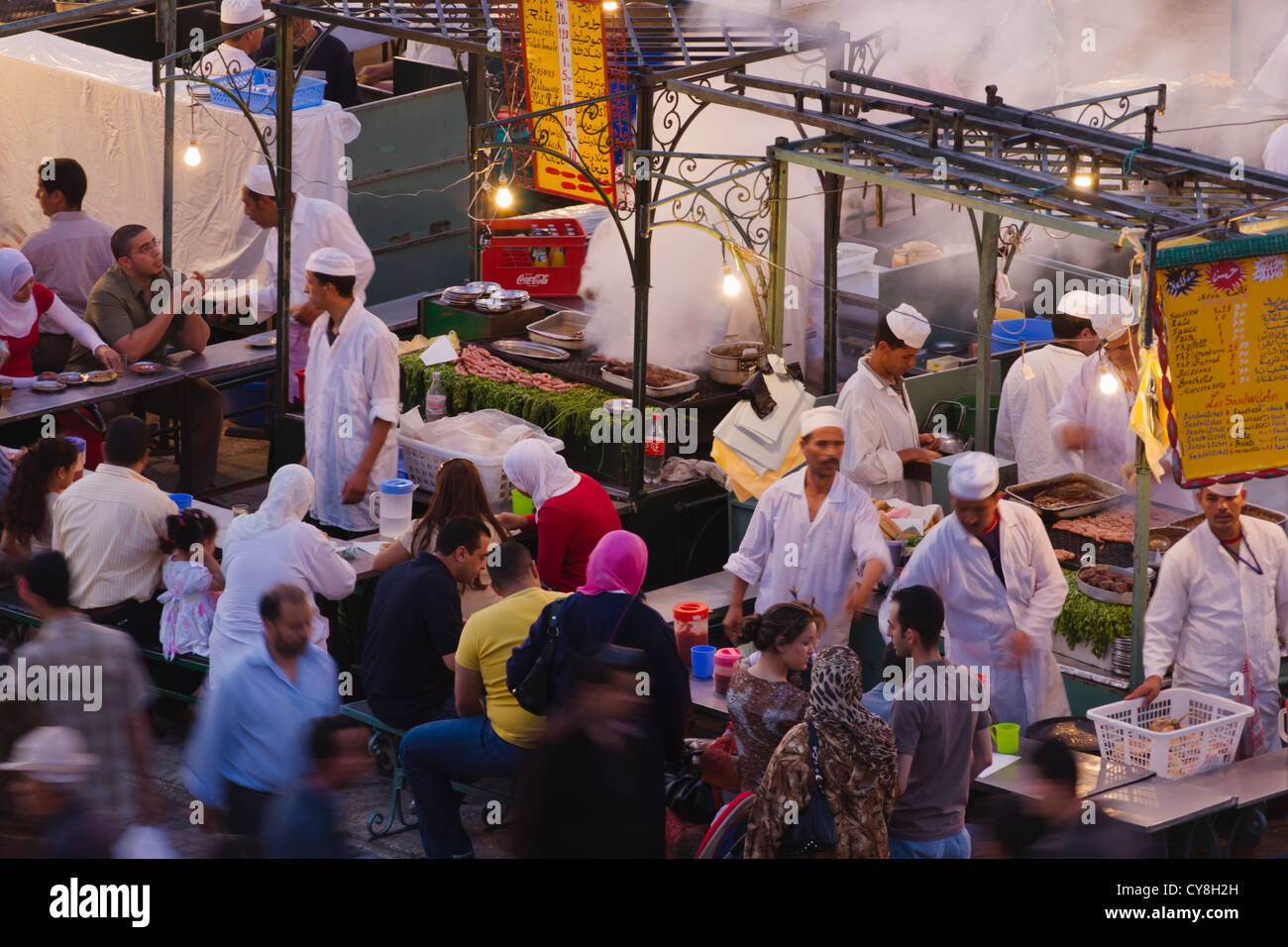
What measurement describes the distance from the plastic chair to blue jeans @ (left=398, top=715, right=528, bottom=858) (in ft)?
2.91

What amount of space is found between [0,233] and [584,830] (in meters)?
9.76

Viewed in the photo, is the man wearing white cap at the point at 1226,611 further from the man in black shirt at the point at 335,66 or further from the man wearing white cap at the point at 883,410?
the man in black shirt at the point at 335,66

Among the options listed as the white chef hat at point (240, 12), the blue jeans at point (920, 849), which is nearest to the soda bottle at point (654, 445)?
the blue jeans at point (920, 849)

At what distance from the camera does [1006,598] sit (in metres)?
7.34

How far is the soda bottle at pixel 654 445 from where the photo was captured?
31.4ft

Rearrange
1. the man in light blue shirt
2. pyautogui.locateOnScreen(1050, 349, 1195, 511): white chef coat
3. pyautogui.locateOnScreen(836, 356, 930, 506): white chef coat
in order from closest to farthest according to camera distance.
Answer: the man in light blue shirt < pyautogui.locateOnScreen(836, 356, 930, 506): white chef coat < pyautogui.locateOnScreen(1050, 349, 1195, 511): white chef coat

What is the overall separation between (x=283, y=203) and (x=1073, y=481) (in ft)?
15.5

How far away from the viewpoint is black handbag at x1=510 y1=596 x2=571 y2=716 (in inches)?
248

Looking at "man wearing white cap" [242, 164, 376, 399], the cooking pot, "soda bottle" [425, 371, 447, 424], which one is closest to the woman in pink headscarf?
the cooking pot

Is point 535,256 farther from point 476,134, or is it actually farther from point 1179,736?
point 1179,736

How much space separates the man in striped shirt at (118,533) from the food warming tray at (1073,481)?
4.10 metres

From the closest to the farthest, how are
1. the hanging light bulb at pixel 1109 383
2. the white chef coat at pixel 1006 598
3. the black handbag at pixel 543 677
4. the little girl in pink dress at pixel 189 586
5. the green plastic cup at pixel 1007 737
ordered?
the black handbag at pixel 543 677 → the green plastic cup at pixel 1007 737 → the white chef coat at pixel 1006 598 → the little girl in pink dress at pixel 189 586 → the hanging light bulb at pixel 1109 383

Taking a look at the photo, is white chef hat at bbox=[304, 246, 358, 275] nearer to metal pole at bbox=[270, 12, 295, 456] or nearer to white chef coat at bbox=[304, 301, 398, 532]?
white chef coat at bbox=[304, 301, 398, 532]
